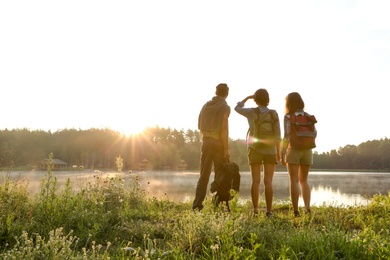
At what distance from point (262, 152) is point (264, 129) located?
18.2 inches

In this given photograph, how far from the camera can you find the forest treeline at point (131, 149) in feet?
269

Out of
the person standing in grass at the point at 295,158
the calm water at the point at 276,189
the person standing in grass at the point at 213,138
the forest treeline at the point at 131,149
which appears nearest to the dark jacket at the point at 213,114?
the person standing in grass at the point at 213,138

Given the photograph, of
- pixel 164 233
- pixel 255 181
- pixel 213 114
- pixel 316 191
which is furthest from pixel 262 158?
pixel 316 191

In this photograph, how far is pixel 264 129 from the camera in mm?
6559

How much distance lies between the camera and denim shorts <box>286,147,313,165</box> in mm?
6543

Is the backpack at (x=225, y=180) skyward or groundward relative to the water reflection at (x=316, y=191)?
skyward

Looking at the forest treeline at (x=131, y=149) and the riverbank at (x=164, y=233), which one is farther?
the forest treeline at (x=131, y=149)

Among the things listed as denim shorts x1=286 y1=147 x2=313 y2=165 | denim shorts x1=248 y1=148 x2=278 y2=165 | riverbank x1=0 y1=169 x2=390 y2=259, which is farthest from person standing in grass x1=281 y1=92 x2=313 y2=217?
riverbank x1=0 y1=169 x2=390 y2=259

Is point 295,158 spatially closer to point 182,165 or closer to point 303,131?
point 303,131

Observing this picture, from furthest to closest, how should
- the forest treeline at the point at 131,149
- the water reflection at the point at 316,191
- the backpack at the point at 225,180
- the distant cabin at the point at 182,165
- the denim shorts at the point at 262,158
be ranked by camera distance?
the forest treeline at the point at 131,149, the distant cabin at the point at 182,165, the water reflection at the point at 316,191, the backpack at the point at 225,180, the denim shorts at the point at 262,158

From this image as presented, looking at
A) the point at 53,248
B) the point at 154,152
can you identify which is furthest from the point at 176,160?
the point at 53,248

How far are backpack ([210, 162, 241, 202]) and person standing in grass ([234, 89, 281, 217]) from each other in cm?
67

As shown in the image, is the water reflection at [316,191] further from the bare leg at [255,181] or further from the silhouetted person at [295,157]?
the bare leg at [255,181]

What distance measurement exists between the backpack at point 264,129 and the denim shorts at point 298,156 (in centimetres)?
40
